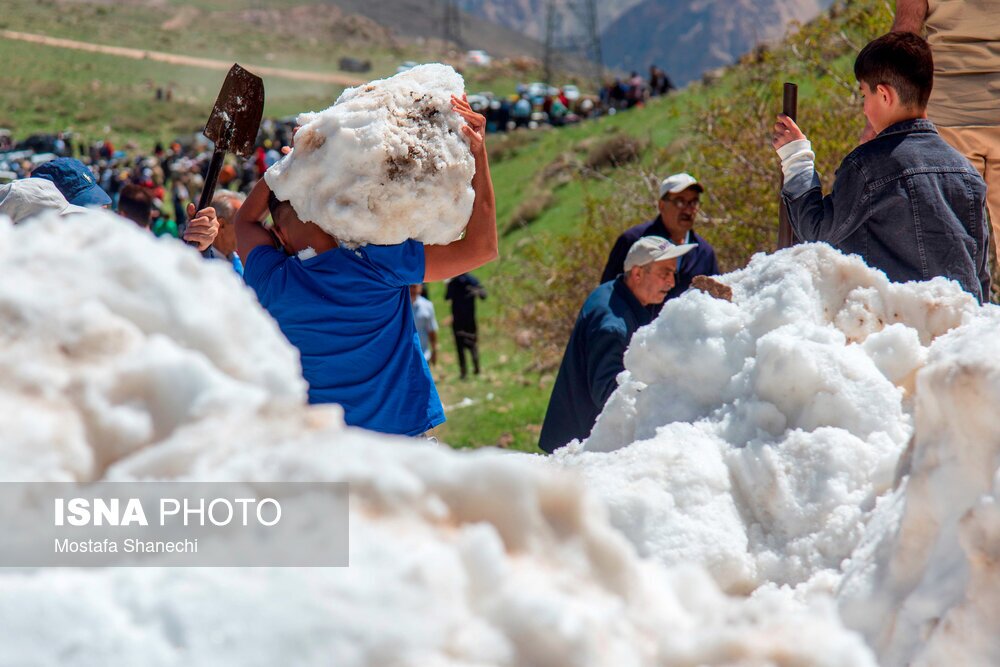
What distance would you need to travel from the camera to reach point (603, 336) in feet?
12.4

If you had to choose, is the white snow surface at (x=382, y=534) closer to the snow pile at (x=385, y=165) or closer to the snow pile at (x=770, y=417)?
the snow pile at (x=770, y=417)

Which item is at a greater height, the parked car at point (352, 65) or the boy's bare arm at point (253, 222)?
the boy's bare arm at point (253, 222)

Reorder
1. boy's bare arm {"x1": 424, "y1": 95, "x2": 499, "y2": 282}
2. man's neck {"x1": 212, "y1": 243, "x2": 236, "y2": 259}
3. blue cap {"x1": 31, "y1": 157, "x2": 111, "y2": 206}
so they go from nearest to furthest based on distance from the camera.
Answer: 1. boy's bare arm {"x1": 424, "y1": 95, "x2": 499, "y2": 282}
2. blue cap {"x1": 31, "y1": 157, "x2": 111, "y2": 206}
3. man's neck {"x1": 212, "y1": 243, "x2": 236, "y2": 259}

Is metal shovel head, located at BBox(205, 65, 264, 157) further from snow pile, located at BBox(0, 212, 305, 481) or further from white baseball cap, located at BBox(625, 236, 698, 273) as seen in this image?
snow pile, located at BBox(0, 212, 305, 481)

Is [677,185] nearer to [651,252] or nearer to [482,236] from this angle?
[651,252]

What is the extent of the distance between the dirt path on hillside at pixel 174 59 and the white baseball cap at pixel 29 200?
70.4 meters

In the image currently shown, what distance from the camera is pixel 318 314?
2.93 metres

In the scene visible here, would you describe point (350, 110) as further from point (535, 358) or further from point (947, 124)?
point (535, 358)

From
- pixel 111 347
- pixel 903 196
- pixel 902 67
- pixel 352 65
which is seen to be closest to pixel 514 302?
pixel 902 67

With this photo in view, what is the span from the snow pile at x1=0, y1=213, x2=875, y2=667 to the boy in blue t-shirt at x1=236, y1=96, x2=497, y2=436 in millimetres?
1718

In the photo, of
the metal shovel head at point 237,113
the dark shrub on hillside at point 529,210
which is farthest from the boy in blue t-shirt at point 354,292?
the dark shrub on hillside at point 529,210

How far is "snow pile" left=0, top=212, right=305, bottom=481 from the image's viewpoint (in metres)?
1.01

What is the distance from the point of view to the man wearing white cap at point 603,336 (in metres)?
3.75

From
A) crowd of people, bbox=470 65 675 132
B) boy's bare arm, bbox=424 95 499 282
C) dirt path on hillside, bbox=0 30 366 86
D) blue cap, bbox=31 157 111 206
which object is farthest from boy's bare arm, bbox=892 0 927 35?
dirt path on hillside, bbox=0 30 366 86
